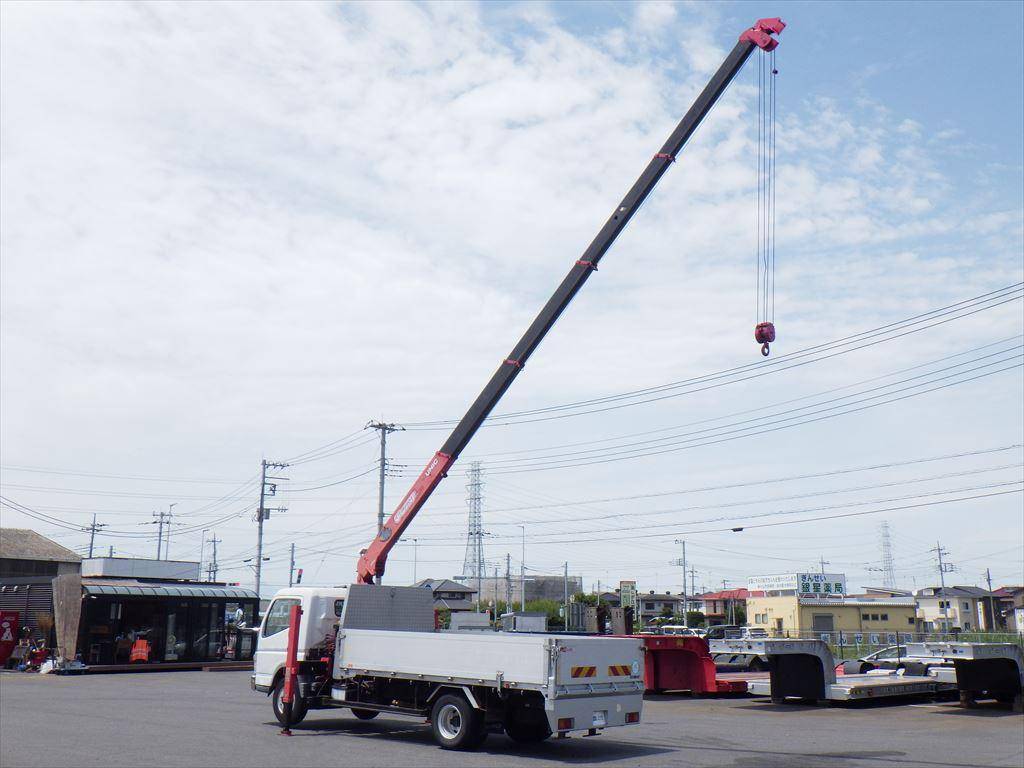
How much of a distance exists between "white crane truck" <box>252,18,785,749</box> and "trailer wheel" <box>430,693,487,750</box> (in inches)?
0.7

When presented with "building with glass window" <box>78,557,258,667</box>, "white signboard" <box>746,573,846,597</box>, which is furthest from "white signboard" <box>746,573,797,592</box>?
"building with glass window" <box>78,557,258,667</box>

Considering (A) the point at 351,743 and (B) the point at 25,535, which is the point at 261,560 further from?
(A) the point at 351,743

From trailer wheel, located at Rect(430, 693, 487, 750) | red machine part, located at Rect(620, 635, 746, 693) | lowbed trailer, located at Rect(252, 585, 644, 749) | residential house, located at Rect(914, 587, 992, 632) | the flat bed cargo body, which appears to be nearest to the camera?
the flat bed cargo body

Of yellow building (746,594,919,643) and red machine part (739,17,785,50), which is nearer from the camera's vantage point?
red machine part (739,17,785,50)

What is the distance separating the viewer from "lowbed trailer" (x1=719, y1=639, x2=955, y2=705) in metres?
20.7

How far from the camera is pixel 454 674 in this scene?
46.8ft

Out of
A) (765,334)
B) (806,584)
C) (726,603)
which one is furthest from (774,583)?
(765,334)

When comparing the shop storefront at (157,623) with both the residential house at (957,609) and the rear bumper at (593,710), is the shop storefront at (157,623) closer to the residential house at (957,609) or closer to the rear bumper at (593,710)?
the rear bumper at (593,710)

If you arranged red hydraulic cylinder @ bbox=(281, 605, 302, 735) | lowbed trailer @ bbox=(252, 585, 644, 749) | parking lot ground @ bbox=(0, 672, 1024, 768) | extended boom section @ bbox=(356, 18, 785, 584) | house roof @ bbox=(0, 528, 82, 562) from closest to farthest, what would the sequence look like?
parking lot ground @ bbox=(0, 672, 1024, 768), lowbed trailer @ bbox=(252, 585, 644, 749), red hydraulic cylinder @ bbox=(281, 605, 302, 735), extended boom section @ bbox=(356, 18, 785, 584), house roof @ bbox=(0, 528, 82, 562)

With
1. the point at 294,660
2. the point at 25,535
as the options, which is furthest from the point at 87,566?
the point at 294,660

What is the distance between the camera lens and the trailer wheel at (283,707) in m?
16.3

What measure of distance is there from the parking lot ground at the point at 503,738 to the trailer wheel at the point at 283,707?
0.23m

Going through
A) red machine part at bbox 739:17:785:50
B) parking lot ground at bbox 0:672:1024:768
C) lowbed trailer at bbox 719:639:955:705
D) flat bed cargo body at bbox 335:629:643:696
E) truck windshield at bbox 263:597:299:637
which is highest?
red machine part at bbox 739:17:785:50

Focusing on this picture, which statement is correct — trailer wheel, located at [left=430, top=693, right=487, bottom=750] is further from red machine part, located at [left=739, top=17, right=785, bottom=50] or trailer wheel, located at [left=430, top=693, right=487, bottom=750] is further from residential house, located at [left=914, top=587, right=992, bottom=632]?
residential house, located at [left=914, top=587, right=992, bottom=632]
